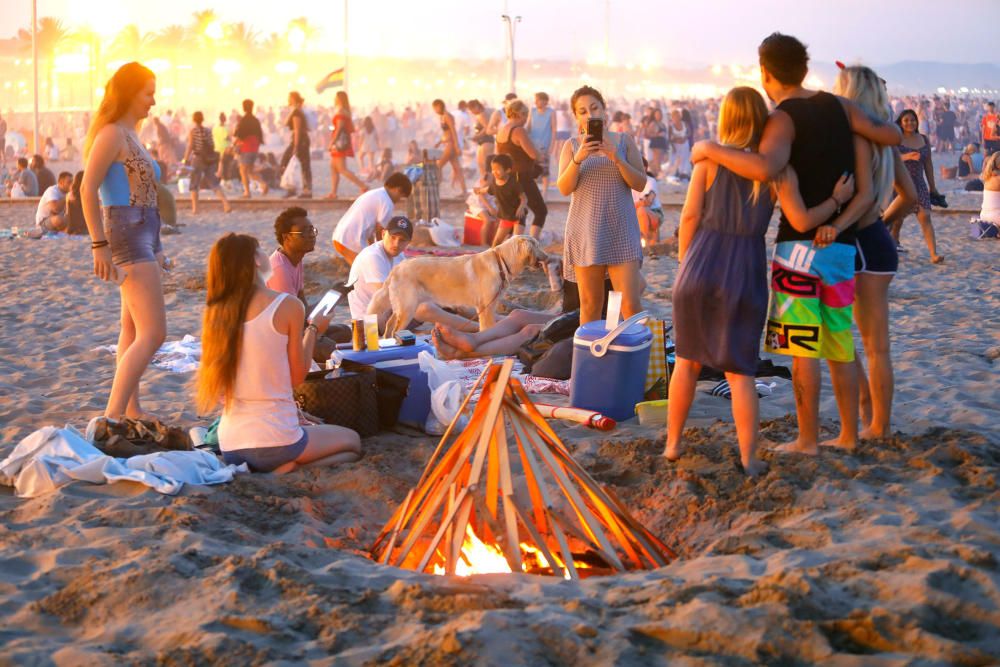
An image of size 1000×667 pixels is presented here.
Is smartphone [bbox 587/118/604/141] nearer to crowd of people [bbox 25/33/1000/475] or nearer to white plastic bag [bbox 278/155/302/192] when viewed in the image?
crowd of people [bbox 25/33/1000/475]

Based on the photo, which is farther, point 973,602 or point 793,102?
point 793,102

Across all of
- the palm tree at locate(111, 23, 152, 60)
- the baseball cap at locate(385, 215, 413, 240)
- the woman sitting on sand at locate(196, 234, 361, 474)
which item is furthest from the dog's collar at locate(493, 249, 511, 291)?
the palm tree at locate(111, 23, 152, 60)

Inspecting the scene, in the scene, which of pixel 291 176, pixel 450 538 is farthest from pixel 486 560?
pixel 291 176

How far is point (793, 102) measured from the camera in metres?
4.44

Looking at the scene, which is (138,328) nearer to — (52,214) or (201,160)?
(52,214)

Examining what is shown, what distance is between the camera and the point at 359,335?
19.6 feet

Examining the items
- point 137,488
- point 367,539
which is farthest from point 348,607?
point 137,488

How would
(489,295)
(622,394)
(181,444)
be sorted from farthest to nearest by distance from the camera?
1. (489,295)
2. (622,394)
3. (181,444)

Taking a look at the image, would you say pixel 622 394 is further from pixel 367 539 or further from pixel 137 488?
pixel 137 488

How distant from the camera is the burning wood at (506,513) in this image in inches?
147

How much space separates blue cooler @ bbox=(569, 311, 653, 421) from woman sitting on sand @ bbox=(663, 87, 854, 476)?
1.07m

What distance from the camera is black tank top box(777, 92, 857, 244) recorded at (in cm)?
443

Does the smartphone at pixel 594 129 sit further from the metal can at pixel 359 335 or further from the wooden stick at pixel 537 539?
the wooden stick at pixel 537 539

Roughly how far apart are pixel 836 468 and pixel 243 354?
2.60m
